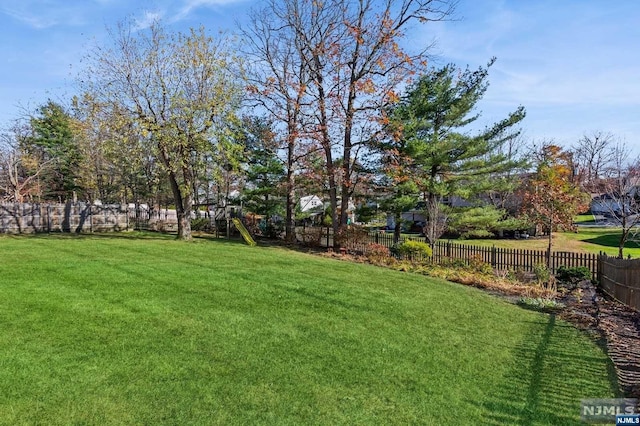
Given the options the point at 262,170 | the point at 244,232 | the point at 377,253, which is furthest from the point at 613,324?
the point at 262,170

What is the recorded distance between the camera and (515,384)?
421cm

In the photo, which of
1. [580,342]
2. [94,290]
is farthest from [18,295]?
[580,342]

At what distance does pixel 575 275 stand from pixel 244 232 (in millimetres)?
14656

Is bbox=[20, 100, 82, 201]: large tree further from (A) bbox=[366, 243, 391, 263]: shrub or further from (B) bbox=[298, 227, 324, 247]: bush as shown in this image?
(A) bbox=[366, 243, 391, 263]: shrub

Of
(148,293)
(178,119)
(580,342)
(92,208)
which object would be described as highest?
(178,119)

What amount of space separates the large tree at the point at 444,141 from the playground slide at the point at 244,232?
762 cm

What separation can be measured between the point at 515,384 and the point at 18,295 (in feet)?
23.5

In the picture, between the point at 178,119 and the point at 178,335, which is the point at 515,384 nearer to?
the point at 178,335

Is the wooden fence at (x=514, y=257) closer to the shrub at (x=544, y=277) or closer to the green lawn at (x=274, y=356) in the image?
the shrub at (x=544, y=277)

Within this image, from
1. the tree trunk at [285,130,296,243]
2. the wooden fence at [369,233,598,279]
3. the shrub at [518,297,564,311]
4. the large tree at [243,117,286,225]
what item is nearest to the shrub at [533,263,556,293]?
the wooden fence at [369,233,598,279]

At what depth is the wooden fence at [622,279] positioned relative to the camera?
26.5 ft

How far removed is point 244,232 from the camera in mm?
21234

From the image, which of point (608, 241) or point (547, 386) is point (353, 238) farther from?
point (608, 241)

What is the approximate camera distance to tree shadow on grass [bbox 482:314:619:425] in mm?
3582
